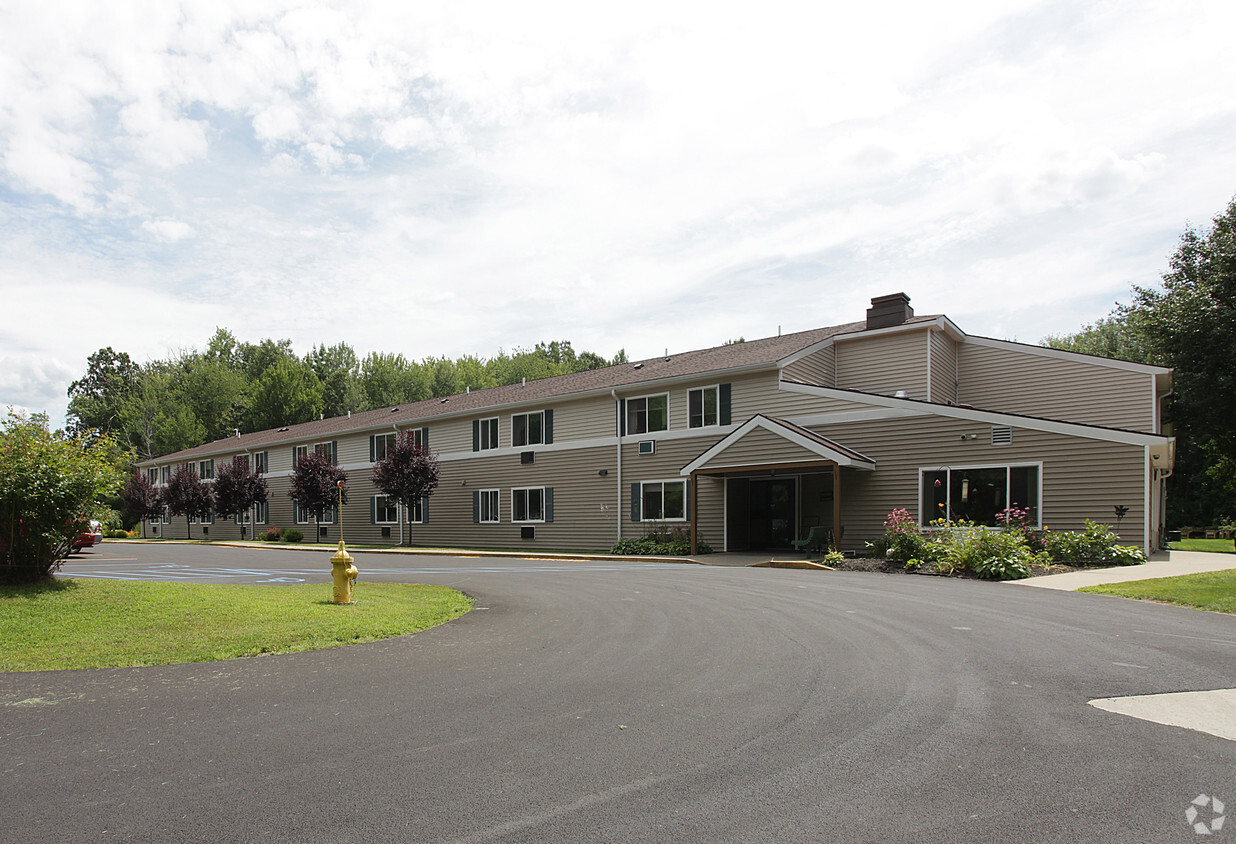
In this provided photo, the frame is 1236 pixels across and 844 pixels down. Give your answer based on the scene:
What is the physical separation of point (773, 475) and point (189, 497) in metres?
34.7

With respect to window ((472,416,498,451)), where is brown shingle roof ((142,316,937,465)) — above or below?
above

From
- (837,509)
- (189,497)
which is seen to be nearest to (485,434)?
(837,509)

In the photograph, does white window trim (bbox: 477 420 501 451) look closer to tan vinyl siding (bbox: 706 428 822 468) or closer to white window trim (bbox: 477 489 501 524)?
white window trim (bbox: 477 489 501 524)

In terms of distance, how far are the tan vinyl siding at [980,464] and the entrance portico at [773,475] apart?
0.48 metres

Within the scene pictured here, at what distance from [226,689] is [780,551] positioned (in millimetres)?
17349

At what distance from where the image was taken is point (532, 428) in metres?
28.1

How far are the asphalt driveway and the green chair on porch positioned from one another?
1055 cm

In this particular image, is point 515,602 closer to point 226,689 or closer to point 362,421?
point 226,689

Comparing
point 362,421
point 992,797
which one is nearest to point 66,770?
point 992,797

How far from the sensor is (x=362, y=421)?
3650cm

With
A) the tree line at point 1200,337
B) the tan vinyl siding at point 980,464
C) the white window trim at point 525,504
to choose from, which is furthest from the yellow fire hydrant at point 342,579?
the tree line at point 1200,337

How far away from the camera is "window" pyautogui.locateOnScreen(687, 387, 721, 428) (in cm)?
2306

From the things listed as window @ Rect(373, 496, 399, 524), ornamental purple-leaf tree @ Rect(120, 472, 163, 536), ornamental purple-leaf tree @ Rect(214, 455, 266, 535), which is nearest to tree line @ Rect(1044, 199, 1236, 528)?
window @ Rect(373, 496, 399, 524)

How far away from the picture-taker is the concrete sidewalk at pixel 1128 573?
1278 cm
